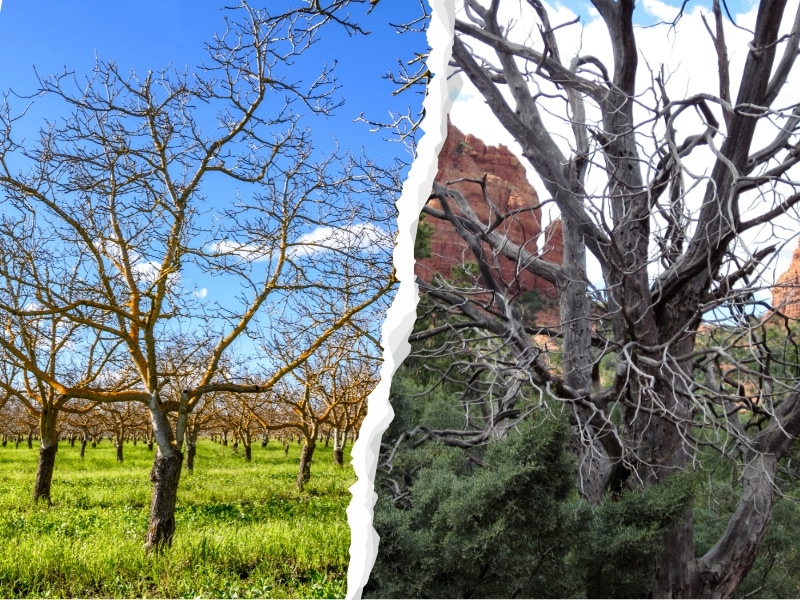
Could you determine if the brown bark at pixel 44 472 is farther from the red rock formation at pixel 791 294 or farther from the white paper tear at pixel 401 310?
the red rock formation at pixel 791 294

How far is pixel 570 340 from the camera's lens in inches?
133

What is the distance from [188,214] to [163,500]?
2.27ft

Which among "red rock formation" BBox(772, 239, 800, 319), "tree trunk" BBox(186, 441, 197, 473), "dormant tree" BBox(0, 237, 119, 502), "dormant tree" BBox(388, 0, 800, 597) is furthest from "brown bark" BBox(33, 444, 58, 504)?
"red rock formation" BBox(772, 239, 800, 319)

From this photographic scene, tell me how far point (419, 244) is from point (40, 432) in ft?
11.8

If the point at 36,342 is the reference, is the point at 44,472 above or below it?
below

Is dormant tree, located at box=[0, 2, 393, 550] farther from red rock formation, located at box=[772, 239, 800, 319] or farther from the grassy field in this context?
red rock formation, located at box=[772, 239, 800, 319]

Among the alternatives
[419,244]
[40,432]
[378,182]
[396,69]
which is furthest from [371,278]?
[419,244]

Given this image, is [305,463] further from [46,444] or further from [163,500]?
[46,444]

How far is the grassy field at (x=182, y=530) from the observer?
1594 mm

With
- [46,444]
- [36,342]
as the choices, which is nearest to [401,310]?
[36,342]

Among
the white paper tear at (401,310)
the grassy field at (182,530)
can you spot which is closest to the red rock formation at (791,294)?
the white paper tear at (401,310)

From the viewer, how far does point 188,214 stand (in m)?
1.79

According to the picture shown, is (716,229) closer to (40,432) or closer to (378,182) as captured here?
(378,182)

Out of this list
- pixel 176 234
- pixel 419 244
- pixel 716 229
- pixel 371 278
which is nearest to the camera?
pixel 176 234
